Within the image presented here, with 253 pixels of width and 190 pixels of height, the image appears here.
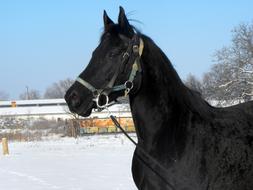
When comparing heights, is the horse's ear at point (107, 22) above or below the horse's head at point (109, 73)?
above

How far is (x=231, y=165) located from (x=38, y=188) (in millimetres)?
8908

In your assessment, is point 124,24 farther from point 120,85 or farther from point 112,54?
point 120,85

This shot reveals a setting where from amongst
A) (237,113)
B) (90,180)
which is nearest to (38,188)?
(90,180)

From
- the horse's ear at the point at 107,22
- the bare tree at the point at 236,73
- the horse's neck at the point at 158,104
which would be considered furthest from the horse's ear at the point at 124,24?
the bare tree at the point at 236,73

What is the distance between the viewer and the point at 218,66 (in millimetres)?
42406

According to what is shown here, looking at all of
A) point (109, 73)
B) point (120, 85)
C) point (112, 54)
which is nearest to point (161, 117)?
point (120, 85)

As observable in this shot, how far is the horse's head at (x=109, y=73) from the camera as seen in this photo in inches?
176

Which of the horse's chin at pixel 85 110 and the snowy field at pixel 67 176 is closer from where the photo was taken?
the horse's chin at pixel 85 110

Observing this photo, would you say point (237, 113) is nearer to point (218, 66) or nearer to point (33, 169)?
point (33, 169)

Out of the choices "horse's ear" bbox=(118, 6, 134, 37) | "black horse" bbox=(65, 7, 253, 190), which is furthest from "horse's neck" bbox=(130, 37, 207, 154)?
"horse's ear" bbox=(118, 6, 134, 37)

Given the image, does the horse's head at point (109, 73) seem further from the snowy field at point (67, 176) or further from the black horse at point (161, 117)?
the snowy field at point (67, 176)

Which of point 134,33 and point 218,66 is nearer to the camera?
point 134,33

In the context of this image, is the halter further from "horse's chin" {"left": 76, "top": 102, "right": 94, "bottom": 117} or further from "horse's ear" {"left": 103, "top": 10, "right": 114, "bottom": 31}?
"horse's ear" {"left": 103, "top": 10, "right": 114, "bottom": 31}

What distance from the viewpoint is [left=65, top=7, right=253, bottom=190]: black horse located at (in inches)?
175
